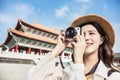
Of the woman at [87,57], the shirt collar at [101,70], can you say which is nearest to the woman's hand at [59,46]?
the woman at [87,57]

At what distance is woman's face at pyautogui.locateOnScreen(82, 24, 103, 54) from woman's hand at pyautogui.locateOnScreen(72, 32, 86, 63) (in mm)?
41

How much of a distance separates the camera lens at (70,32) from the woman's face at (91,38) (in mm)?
46

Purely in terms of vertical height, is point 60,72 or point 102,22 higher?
point 102,22

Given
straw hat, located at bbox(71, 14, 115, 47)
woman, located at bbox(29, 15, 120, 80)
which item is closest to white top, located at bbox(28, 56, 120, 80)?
woman, located at bbox(29, 15, 120, 80)

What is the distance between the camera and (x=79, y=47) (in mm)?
720

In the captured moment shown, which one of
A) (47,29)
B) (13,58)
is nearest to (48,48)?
(47,29)

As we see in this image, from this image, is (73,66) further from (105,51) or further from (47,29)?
(47,29)

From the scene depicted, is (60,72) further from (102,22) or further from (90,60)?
(102,22)

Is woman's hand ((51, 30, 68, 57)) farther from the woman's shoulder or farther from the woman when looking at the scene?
the woman's shoulder

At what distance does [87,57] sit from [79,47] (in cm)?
8

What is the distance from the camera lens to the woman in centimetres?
72

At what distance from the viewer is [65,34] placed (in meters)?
0.81

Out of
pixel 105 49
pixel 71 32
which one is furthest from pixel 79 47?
pixel 105 49

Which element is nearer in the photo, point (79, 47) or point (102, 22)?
point (79, 47)
